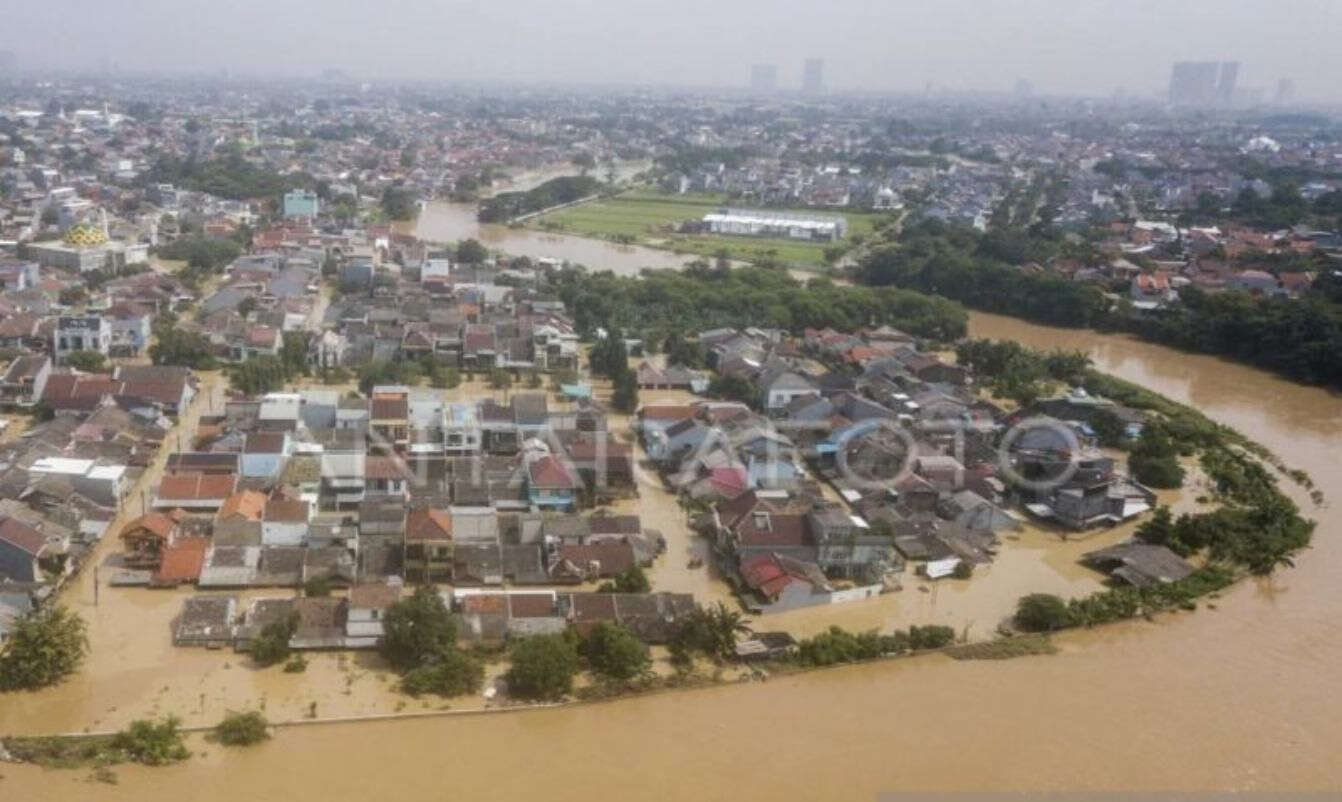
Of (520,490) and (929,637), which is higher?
(520,490)

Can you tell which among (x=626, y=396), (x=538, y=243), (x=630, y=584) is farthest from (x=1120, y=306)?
(x=630, y=584)

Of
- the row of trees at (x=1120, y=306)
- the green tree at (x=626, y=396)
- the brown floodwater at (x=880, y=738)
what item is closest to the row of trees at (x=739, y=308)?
the row of trees at (x=1120, y=306)

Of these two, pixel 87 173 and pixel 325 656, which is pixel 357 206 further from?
pixel 325 656

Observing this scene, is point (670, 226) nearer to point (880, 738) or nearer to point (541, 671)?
point (541, 671)

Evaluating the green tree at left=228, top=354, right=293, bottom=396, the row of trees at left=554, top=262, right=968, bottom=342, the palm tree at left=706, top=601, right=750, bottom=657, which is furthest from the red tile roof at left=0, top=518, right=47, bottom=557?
the row of trees at left=554, top=262, right=968, bottom=342

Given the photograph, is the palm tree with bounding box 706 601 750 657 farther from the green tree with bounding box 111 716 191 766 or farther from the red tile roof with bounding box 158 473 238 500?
the red tile roof with bounding box 158 473 238 500

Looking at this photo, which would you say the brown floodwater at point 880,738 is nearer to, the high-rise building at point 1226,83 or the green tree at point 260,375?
the green tree at point 260,375
